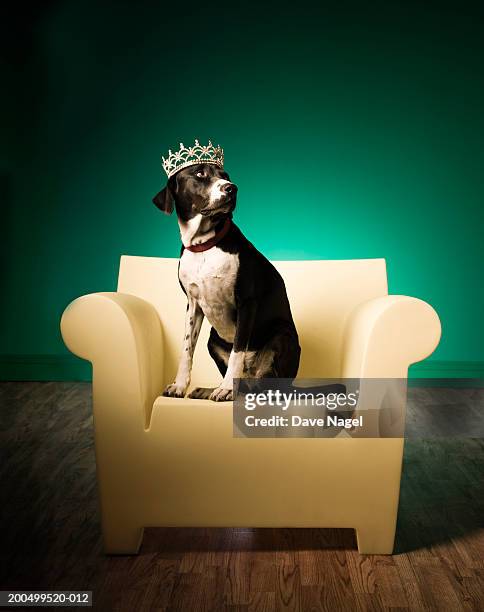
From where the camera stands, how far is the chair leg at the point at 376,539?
5.98 ft

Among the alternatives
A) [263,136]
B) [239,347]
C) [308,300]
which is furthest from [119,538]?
[263,136]

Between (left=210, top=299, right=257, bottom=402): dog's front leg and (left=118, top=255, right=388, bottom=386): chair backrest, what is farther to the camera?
(left=118, top=255, right=388, bottom=386): chair backrest

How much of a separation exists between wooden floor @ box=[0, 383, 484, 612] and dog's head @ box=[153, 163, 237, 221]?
37.9 inches

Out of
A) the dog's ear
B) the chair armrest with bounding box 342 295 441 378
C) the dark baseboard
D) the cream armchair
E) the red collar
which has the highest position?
the dog's ear

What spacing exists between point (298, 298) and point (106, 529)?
98 centimetres

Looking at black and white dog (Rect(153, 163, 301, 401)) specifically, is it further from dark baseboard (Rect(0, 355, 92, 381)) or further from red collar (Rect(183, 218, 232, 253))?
dark baseboard (Rect(0, 355, 92, 381))

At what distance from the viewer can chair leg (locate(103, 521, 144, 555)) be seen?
182 cm

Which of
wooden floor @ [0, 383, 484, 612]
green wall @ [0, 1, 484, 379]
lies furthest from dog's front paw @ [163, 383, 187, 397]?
green wall @ [0, 1, 484, 379]

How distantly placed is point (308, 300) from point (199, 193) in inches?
24.0

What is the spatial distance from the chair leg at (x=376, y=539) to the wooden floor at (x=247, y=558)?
2cm

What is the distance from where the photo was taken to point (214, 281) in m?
1.86

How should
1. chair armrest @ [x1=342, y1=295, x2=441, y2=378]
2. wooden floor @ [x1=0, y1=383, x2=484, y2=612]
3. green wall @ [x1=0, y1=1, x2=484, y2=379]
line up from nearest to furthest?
wooden floor @ [x1=0, y1=383, x2=484, y2=612] → chair armrest @ [x1=342, y1=295, x2=441, y2=378] → green wall @ [x1=0, y1=1, x2=484, y2=379]

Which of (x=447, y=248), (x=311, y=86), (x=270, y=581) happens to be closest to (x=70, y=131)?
(x=311, y=86)

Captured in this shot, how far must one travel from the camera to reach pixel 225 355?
1992 millimetres
